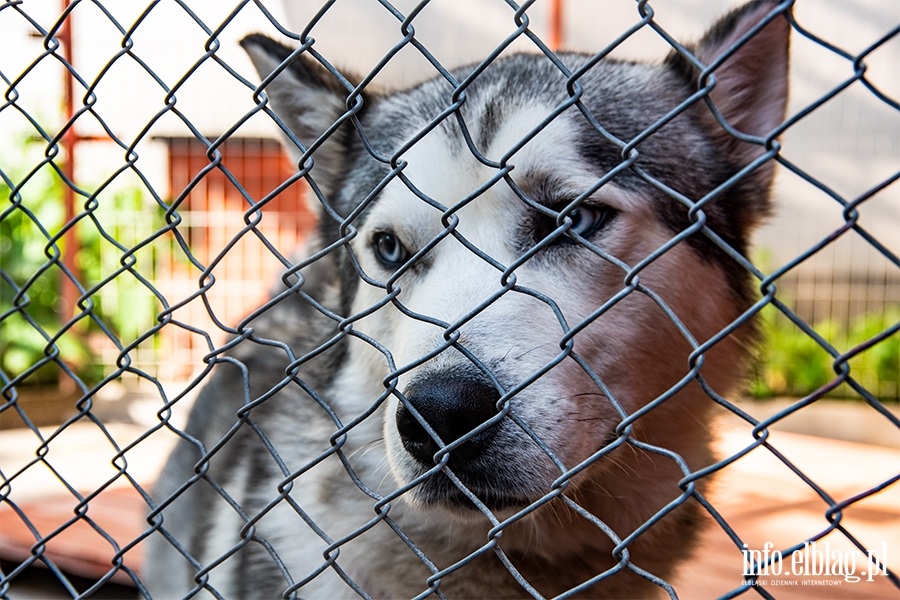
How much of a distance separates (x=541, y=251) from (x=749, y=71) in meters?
0.81

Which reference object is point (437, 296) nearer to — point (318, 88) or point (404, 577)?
point (404, 577)

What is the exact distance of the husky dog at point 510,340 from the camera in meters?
1.42

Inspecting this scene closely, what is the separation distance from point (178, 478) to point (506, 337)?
2.32 metres

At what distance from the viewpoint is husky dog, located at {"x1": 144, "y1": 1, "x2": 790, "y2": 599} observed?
1.42 meters

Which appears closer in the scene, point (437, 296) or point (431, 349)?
point (431, 349)

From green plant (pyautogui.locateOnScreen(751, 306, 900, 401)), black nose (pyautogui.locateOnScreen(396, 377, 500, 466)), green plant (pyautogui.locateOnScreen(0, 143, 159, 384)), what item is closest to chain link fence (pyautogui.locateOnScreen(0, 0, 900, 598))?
black nose (pyautogui.locateOnScreen(396, 377, 500, 466))

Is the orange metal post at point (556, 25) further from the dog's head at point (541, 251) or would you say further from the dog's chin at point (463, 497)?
the dog's chin at point (463, 497)

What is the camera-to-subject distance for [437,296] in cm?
161

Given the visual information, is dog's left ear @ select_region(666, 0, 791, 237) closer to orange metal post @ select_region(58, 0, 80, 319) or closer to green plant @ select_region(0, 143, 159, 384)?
green plant @ select_region(0, 143, 159, 384)

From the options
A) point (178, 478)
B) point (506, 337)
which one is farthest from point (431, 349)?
point (178, 478)

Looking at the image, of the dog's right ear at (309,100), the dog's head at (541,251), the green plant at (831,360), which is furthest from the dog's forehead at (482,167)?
the green plant at (831,360)

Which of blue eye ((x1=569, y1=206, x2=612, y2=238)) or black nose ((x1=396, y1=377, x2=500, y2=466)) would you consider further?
blue eye ((x1=569, y1=206, x2=612, y2=238))

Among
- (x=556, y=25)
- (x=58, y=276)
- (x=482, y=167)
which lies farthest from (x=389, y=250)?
(x=58, y=276)

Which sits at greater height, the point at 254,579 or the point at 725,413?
the point at 725,413
